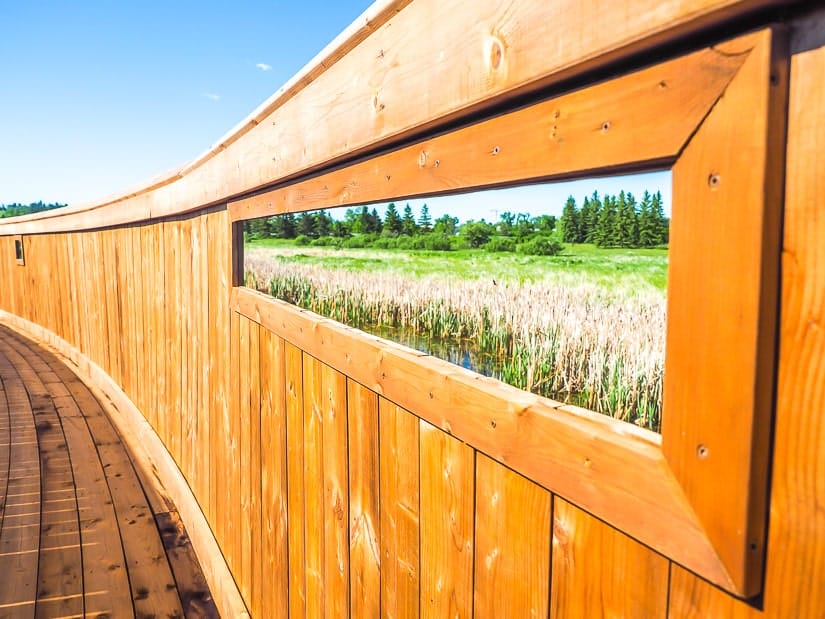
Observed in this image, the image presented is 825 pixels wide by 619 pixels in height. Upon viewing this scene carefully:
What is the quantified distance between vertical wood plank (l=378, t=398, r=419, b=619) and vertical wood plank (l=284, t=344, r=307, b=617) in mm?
455

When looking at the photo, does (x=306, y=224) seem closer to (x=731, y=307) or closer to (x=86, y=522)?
(x=731, y=307)

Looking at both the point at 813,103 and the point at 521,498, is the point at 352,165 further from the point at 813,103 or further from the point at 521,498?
the point at 813,103

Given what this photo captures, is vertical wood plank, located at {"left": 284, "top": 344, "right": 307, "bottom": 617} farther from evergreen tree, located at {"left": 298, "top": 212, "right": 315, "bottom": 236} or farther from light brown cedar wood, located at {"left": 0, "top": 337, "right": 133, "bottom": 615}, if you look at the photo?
light brown cedar wood, located at {"left": 0, "top": 337, "right": 133, "bottom": 615}

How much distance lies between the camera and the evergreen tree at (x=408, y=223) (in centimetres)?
115

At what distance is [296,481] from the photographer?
158 cm

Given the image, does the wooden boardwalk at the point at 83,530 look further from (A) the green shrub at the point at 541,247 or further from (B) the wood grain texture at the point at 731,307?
(B) the wood grain texture at the point at 731,307

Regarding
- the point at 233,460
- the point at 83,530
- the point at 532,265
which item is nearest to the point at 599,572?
the point at 532,265

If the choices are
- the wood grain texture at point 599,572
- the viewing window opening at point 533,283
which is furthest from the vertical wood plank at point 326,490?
the wood grain texture at point 599,572

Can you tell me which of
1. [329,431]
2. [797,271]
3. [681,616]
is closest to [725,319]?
[797,271]

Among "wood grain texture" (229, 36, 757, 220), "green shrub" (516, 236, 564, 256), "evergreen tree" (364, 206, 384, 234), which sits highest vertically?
"wood grain texture" (229, 36, 757, 220)

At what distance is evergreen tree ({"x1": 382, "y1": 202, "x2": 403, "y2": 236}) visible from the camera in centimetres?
119

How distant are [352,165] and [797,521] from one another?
99 centimetres

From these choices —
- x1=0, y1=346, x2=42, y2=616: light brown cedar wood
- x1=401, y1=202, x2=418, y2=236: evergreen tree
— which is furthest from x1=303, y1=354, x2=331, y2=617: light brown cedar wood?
x1=0, y1=346, x2=42, y2=616: light brown cedar wood

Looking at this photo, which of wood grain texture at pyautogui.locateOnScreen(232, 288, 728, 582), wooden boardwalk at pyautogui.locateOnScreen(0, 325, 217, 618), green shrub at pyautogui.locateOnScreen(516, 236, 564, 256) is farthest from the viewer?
wooden boardwalk at pyautogui.locateOnScreen(0, 325, 217, 618)
